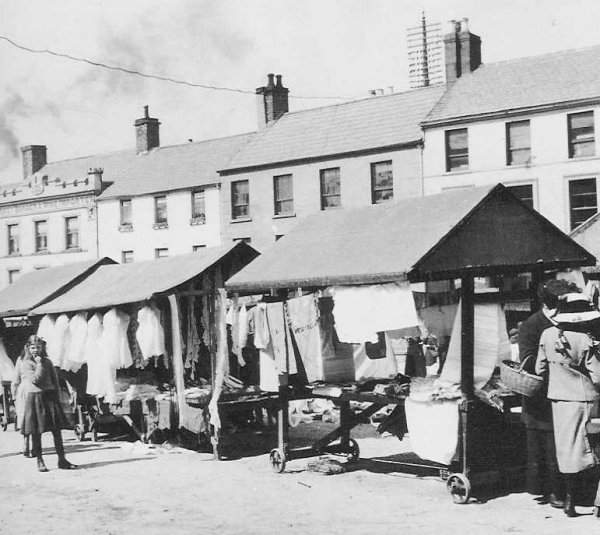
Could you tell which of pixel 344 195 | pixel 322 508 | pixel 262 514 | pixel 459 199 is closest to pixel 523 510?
pixel 322 508

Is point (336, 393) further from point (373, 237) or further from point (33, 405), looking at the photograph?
point (33, 405)

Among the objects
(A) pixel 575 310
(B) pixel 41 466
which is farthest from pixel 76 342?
(A) pixel 575 310

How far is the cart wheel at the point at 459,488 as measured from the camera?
8.80 m

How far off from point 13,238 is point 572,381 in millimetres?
46261

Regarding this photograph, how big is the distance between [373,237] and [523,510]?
358cm

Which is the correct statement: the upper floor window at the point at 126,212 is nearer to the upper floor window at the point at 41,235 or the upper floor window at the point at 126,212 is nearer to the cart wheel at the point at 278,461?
the upper floor window at the point at 41,235

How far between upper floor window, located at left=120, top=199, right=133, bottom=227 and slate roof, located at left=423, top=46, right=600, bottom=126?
57.5 ft

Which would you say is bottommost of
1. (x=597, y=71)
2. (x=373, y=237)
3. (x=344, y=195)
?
(x=373, y=237)

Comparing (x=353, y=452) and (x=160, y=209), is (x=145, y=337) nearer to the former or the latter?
(x=353, y=452)

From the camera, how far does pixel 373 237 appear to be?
10414mm

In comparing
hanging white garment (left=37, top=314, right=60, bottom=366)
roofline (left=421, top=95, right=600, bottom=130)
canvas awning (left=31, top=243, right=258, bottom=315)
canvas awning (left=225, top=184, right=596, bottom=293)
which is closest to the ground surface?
canvas awning (left=225, top=184, right=596, bottom=293)

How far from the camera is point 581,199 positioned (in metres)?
30.5

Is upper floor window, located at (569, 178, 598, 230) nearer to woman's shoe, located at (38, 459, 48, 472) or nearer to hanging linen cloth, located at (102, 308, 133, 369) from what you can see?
hanging linen cloth, located at (102, 308, 133, 369)

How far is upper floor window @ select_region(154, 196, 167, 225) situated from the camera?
4269 cm
